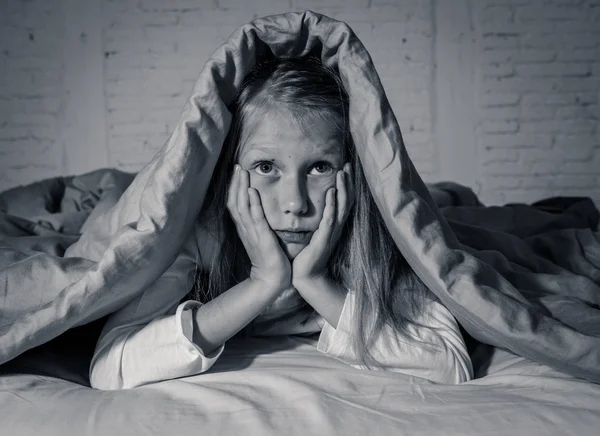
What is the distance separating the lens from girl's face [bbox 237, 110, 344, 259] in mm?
954

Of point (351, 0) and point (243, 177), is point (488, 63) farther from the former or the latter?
point (243, 177)

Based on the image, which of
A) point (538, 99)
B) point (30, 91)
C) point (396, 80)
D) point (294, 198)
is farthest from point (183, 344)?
point (538, 99)

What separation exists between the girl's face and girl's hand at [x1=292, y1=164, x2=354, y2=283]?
0.04 ft

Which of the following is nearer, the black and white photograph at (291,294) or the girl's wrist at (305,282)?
the black and white photograph at (291,294)

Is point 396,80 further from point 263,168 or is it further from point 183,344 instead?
point 183,344

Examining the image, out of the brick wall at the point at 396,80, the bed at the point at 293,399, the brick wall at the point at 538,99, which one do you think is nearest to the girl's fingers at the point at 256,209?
the bed at the point at 293,399

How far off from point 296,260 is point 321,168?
0.15m

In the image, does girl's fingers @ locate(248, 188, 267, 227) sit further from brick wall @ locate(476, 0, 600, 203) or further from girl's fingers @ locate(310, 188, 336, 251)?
brick wall @ locate(476, 0, 600, 203)

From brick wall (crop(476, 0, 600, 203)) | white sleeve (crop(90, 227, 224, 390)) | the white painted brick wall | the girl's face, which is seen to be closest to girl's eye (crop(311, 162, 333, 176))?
the girl's face

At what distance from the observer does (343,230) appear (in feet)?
3.53

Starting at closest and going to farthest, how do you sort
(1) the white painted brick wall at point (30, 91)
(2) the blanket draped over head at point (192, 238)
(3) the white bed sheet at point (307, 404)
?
(3) the white bed sheet at point (307, 404) → (2) the blanket draped over head at point (192, 238) → (1) the white painted brick wall at point (30, 91)

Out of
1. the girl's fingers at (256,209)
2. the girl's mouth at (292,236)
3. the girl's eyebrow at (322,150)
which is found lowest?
the girl's mouth at (292,236)

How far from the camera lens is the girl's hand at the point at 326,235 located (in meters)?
0.97

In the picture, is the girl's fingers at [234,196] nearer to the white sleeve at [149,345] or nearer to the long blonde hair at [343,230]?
the long blonde hair at [343,230]
